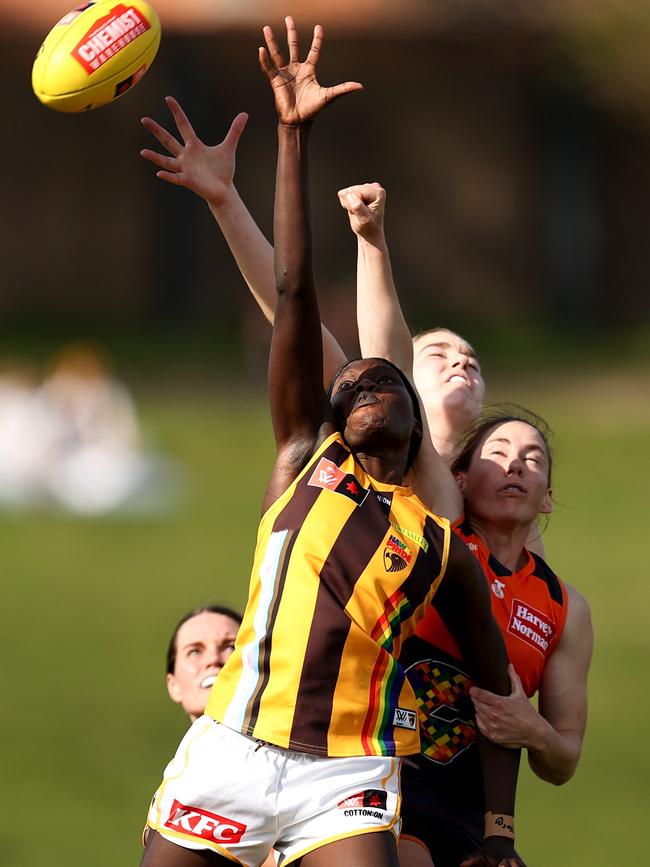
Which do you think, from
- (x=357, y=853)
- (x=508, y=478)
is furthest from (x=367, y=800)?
(x=508, y=478)

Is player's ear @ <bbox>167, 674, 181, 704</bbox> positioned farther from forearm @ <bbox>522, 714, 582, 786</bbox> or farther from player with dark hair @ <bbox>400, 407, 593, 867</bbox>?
forearm @ <bbox>522, 714, 582, 786</bbox>

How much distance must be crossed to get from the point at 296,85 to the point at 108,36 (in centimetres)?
101

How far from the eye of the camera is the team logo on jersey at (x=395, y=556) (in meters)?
4.51

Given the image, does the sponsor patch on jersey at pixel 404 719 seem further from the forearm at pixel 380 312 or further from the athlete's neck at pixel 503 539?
the forearm at pixel 380 312

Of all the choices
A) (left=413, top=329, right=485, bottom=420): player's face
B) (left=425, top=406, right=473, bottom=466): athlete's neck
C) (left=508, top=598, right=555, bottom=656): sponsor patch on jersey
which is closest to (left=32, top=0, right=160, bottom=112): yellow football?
(left=413, top=329, right=485, bottom=420): player's face

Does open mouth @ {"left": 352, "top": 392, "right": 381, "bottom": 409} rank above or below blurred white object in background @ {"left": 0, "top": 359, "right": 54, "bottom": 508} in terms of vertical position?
below

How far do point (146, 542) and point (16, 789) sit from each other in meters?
7.13

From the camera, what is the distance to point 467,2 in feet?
107

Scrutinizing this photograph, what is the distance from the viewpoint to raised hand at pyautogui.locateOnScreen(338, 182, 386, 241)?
195 inches

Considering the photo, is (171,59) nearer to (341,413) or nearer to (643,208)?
(643,208)

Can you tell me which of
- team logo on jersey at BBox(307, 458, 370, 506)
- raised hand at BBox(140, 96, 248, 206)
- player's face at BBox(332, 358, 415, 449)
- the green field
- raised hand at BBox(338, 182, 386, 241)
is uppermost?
the green field

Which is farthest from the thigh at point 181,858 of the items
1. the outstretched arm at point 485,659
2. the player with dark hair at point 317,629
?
the outstretched arm at point 485,659

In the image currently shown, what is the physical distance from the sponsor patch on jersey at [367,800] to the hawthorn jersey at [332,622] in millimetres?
104

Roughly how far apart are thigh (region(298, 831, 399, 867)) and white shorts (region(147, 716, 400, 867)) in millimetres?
17
